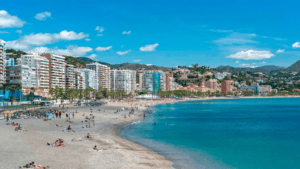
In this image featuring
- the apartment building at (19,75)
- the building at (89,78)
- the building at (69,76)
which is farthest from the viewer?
the building at (89,78)

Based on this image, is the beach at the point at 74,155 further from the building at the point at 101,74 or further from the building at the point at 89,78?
the building at the point at 101,74

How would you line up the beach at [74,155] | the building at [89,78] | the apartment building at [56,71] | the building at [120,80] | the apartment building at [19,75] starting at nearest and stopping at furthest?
1. the beach at [74,155]
2. the apartment building at [19,75]
3. the apartment building at [56,71]
4. the building at [89,78]
5. the building at [120,80]

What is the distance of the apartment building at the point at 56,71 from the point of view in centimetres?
11781

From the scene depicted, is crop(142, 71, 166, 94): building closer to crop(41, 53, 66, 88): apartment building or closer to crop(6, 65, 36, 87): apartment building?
crop(41, 53, 66, 88): apartment building

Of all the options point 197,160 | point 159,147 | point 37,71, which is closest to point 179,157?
point 197,160

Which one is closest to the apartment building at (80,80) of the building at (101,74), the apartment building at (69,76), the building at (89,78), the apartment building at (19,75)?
the building at (89,78)

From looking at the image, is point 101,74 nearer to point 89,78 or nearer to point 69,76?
point 89,78

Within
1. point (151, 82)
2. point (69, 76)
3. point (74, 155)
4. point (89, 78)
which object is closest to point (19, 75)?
point (69, 76)

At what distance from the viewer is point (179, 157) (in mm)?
24125

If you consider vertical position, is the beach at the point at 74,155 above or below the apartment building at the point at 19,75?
below

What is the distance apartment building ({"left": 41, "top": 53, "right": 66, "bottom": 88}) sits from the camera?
118 metres

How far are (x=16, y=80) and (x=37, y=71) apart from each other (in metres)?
12.0

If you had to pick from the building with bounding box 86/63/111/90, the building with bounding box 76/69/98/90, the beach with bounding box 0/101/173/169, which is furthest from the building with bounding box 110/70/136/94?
the beach with bounding box 0/101/173/169

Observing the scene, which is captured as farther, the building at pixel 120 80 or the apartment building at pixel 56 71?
the building at pixel 120 80
